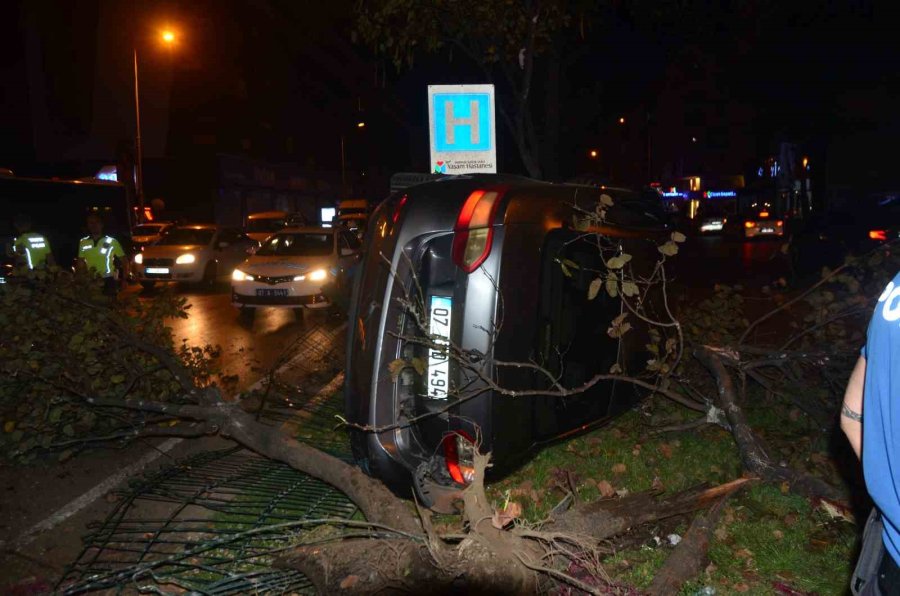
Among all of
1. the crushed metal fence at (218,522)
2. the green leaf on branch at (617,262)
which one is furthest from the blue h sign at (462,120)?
the green leaf on branch at (617,262)

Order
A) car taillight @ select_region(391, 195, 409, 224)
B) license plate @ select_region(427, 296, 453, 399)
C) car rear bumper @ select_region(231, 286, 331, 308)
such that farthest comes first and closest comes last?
car rear bumper @ select_region(231, 286, 331, 308) < car taillight @ select_region(391, 195, 409, 224) < license plate @ select_region(427, 296, 453, 399)

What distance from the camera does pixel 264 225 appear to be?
28.5 meters

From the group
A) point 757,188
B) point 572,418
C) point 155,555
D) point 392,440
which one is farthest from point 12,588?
point 757,188

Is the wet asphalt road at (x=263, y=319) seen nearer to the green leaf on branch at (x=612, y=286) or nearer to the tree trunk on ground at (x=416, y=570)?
the green leaf on branch at (x=612, y=286)

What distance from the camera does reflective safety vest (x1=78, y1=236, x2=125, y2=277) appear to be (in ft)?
38.0

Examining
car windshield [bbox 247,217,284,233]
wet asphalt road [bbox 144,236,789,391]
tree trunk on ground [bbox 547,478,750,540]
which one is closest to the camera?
tree trunk on ground [bbox 547,478,750,540]

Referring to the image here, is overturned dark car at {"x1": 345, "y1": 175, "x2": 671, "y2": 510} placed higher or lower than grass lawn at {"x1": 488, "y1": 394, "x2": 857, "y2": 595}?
higher

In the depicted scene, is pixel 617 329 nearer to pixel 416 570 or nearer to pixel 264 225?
pixel 416 570

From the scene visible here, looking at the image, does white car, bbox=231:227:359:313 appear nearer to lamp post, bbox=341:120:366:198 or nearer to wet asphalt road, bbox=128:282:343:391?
wet asphalt road, bbox=128:282:343:391

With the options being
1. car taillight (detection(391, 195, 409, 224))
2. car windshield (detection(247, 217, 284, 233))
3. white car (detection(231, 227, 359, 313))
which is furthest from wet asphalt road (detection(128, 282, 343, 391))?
car windshield (detection(247, 217, 284, 233))

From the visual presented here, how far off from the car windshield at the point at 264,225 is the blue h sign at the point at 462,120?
20.6 metres

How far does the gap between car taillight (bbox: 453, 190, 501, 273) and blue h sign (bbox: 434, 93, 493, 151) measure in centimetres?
449

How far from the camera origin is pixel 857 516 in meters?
4.18

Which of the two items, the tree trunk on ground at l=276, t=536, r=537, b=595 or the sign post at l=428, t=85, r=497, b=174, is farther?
the sign post at l=428, t=85, r=497, b=174
